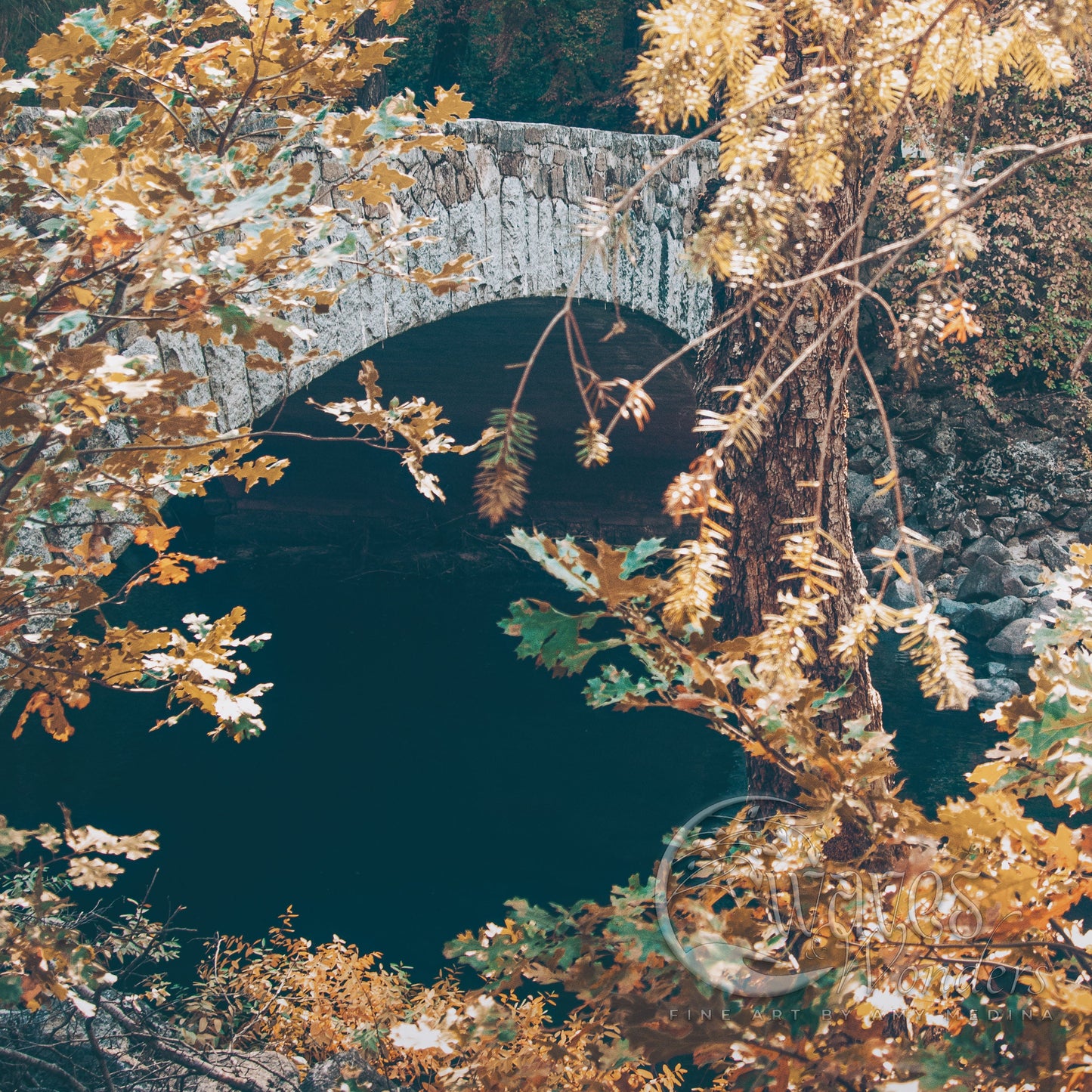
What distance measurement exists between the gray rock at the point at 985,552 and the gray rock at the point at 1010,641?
1459mm

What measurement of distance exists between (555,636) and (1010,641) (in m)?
8.43

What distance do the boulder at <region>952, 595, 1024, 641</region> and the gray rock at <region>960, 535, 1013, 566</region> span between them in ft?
3.41

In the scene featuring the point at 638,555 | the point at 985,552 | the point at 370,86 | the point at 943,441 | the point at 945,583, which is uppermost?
the point at 370,86

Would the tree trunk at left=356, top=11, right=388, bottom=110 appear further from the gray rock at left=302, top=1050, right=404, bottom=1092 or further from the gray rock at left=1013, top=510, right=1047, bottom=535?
the gray rock at left=302, top=1050, right=404, bottom=1092

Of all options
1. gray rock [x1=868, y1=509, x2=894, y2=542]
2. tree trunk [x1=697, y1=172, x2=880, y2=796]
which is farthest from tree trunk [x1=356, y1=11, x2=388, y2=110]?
tree trunk [x1=697, y1=172, x2=880, y2=796]

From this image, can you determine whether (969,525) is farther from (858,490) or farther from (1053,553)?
(858,490)

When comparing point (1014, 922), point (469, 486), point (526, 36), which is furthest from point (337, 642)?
point (1014, 922)

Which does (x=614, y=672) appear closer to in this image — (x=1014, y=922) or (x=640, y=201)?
(x=1014, y=922)

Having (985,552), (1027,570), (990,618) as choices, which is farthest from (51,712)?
(985,552)

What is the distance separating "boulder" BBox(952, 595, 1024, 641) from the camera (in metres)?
9.34

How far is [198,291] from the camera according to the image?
1.59 meters

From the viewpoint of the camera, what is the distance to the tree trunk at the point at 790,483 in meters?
3.15

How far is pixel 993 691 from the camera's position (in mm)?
8008

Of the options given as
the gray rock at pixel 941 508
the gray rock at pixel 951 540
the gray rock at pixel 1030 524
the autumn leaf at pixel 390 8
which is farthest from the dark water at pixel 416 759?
the autumn leaf at pixel 390 8
